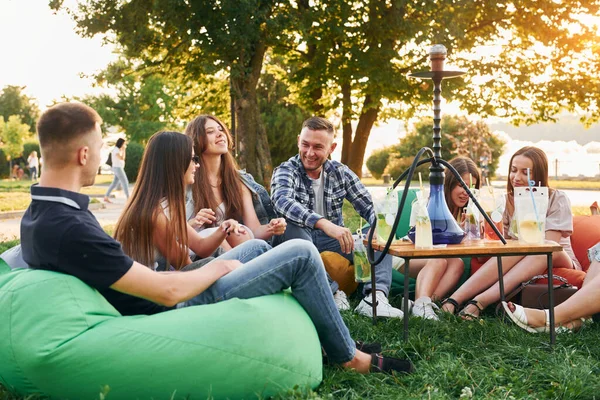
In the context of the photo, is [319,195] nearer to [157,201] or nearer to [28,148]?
[157,201]

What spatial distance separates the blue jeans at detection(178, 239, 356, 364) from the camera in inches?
120

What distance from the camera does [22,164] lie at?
1778 inches

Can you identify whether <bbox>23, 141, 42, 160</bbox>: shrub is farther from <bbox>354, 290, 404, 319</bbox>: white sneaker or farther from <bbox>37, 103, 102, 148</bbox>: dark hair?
<bbox>37, 103, 102, 148</bbox>: dark hair

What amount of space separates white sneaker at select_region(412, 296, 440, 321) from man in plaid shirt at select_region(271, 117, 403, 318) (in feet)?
0.69

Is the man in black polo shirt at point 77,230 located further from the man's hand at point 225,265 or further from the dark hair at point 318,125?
the dark hair at point 318,125

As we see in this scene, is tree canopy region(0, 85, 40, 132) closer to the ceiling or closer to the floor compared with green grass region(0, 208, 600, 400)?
closer to the ceiling

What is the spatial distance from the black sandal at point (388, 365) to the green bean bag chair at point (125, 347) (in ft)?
1.77

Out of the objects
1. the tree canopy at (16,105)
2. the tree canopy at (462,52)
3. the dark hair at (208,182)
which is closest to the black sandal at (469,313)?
the dark hair at (208,182)

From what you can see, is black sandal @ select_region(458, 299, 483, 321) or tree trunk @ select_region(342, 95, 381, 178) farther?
tree trunk @ select_region(342, 95, 381, 178)

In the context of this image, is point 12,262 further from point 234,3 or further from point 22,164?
point 22,164

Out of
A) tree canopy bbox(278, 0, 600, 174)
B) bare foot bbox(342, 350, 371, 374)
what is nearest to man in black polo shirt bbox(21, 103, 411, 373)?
bare foot bbox(342, 350, 371, 374)

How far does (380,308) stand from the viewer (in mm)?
4453

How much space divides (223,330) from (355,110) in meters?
16.5

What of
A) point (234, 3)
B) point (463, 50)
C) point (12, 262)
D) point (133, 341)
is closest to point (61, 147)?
point (133, 341)
